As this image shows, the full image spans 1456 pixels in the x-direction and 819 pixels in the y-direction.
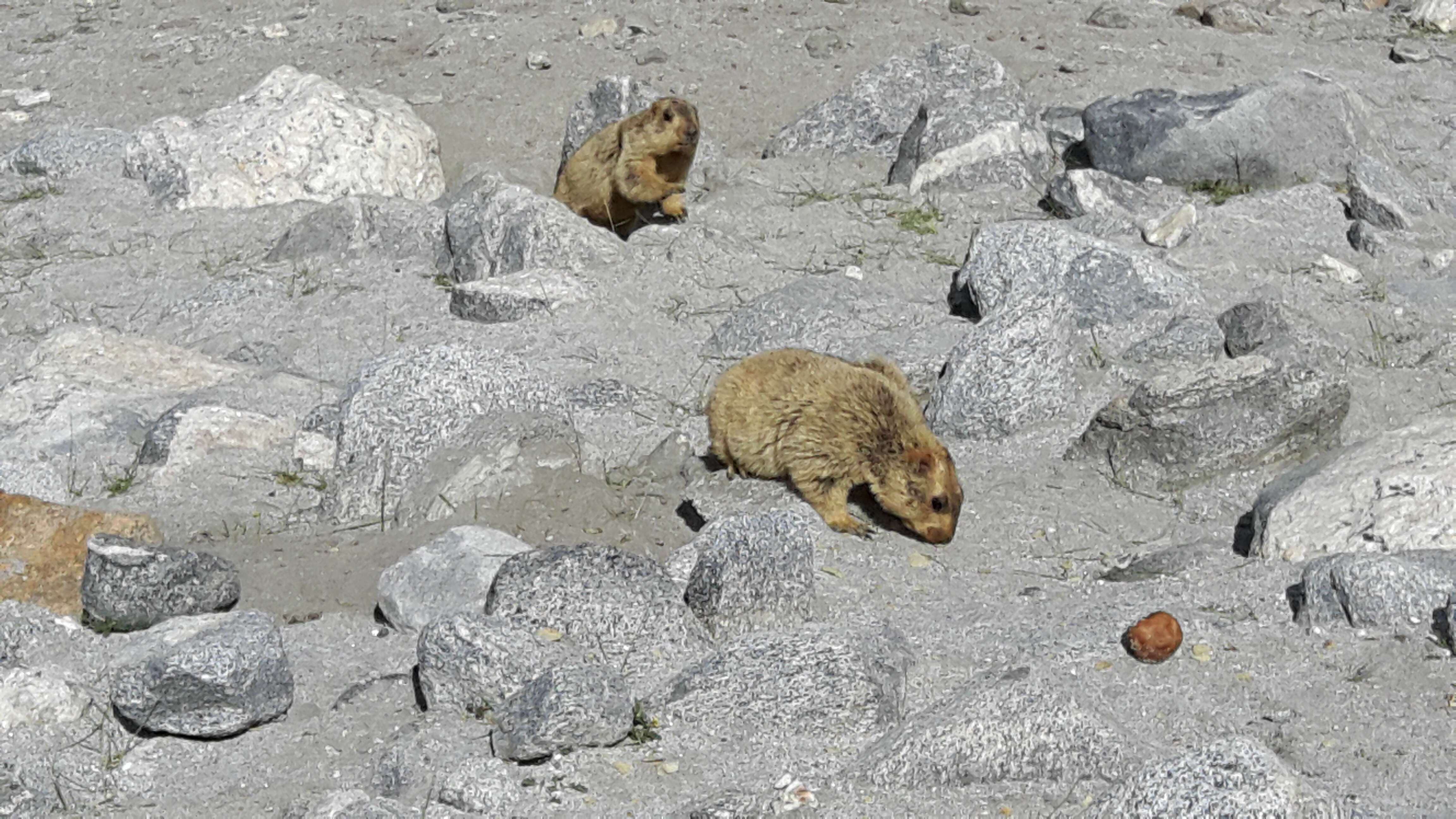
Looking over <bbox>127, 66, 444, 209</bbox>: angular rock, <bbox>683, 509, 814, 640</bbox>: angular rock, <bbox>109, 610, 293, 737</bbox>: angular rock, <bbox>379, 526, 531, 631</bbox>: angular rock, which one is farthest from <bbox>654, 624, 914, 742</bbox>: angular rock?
<bbox>127, 66, 444, 209</bbox>: angular rock

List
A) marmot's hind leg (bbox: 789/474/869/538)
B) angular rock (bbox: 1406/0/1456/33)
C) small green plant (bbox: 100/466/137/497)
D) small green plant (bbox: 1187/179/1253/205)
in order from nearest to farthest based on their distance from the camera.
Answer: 1. marmot's hind leg (bbox: 789/474/869/538)
2. small green plant (bbox: 100/466/137/497)
3. small green plant (bbox: 1187/179/1253/205)
4. angular rock (bbox: 1406/0/1456/33)

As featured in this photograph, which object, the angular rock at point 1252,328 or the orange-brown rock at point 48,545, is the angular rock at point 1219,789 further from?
the orange-brown rock at point 48,545

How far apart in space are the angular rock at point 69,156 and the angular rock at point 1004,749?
22.7ft

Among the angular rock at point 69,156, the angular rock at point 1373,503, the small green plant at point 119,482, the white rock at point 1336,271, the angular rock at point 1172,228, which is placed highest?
the angular rock at point 1373,503

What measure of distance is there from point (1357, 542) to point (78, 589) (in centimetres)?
437

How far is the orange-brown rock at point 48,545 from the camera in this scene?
5234mm

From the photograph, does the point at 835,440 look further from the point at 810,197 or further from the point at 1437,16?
the point at 1437,16

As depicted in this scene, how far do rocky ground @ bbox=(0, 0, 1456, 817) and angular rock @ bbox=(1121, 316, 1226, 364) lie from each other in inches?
2.1

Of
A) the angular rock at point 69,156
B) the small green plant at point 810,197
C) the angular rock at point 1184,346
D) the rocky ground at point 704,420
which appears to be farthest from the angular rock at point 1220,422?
the angular rock at point 69,156

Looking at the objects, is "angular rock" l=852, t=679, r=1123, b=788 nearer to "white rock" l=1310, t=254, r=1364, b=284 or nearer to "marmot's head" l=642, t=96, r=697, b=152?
"white rock" l=1310, t=254, r=1364, b=284

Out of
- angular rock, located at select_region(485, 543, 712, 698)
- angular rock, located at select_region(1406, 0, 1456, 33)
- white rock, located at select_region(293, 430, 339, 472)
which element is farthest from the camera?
angular rock, located at select_region(1406, 0, 1456, 33)

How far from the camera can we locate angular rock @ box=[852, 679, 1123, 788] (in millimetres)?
4203

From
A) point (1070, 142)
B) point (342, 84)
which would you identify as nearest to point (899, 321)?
point (1070, 142)

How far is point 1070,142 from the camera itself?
8.98 meters
